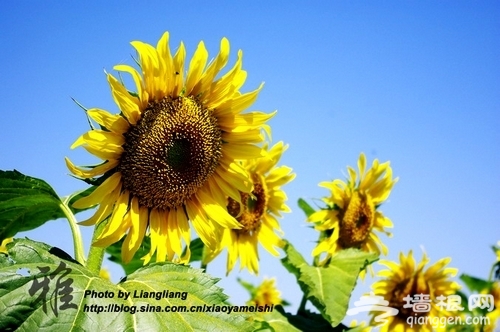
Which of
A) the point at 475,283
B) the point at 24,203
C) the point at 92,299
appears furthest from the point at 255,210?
the point at 475,283

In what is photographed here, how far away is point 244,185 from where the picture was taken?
267cm

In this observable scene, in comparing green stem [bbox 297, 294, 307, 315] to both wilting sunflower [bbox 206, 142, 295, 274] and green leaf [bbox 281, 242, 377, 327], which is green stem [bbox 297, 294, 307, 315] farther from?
wilting sunflower [bbox 206, 142, 295, 274]

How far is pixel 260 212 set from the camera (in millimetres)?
3844

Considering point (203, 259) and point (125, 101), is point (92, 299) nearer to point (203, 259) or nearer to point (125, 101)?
point (125, 101)

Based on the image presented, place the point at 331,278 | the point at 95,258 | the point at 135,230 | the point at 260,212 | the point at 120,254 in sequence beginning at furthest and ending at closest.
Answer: the point at 260,212
the point at 331,278
the point at 120,254
the point at 135,230
the point at 95,258

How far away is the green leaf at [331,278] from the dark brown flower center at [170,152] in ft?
3.07

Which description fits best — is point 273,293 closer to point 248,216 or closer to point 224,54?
point 248,216

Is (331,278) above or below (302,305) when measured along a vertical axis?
above

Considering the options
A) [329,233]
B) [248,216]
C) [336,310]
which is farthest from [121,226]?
[329,233]

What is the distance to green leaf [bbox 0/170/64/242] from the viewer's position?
207 cm

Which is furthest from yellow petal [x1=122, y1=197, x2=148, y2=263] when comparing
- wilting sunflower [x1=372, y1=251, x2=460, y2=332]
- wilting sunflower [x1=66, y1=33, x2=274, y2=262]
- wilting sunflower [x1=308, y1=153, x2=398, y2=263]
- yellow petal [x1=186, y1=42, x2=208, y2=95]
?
wilting sunflower [x1=372, y1=251, x2=460, y2=332]

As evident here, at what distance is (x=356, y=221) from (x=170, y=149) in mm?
2014

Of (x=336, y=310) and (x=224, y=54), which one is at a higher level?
(x=224, y=54)

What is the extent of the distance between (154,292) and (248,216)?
76.1 inches
